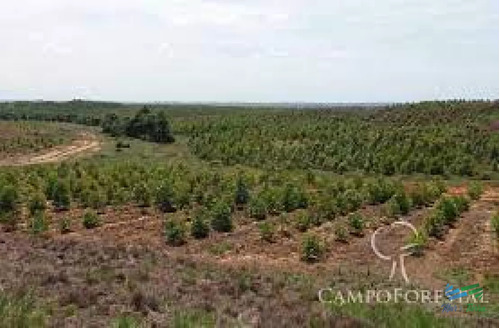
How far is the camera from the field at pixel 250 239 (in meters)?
9.32

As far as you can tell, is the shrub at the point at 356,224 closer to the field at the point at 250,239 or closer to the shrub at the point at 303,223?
the field at the point at 250,239

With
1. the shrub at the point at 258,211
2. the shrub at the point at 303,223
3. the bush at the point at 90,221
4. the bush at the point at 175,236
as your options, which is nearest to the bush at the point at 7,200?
the bush at the point at 90,221

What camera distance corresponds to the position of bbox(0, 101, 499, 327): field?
30.6 ft

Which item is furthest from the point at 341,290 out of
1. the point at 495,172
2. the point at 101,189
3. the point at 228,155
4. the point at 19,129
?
the point at 19,129

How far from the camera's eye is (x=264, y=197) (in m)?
24.9

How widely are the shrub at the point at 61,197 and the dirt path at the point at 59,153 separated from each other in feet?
79.3

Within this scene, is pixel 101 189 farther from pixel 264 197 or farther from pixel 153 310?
pixel 153 310

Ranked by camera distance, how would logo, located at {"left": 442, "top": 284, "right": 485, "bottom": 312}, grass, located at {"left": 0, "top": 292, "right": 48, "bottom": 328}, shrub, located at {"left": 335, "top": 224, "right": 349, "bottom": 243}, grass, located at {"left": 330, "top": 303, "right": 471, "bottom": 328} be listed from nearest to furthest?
grass, located at {"left": 0, "top": 292, "right": 48, "bottom": 328}
grass, located at {"left": 330, "top": 303, "right": 471, "bottom": 328}
logo, located at {"left": 442, "top": 284, "right": 485, "bottom": 312}
shrub, located at {"left": 335, "top": 224, "right": 349, "bottom": 243}

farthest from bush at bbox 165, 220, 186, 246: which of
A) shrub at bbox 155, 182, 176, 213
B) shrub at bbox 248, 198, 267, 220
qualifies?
shrub at bbox 155, 182, 176, 213

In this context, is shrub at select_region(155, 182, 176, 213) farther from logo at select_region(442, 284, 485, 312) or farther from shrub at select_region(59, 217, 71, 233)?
logo at select_region(442, 284, 485, 312)

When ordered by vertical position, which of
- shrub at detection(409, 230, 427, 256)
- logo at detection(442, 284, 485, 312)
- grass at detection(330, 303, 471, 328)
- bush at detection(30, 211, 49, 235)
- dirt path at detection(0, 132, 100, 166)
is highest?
grass at detection(330, 303, 471, 328)

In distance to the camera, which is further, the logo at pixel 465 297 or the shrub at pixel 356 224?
the shrub at pixel 356 224

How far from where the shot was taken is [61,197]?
26422 mm

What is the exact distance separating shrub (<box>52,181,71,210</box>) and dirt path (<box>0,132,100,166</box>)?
24.2 metres
